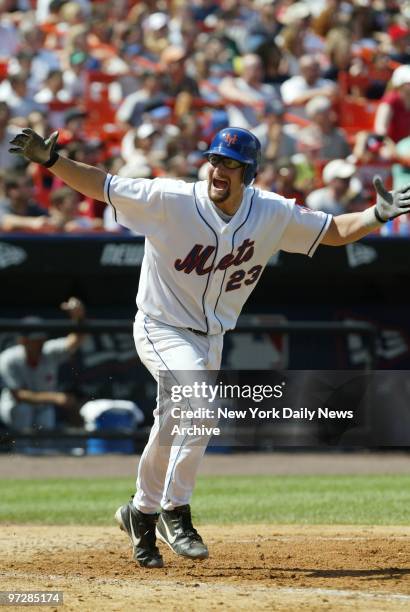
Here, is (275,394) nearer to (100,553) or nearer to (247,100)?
(100,553)

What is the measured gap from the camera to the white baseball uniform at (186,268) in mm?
5578

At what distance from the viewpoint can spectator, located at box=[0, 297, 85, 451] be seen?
10.2m

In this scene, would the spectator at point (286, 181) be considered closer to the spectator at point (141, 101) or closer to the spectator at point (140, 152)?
the spectator at point (140, 152)

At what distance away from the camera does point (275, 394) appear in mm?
8508

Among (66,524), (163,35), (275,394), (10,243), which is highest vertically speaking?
(163,35)

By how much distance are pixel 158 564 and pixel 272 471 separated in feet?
15.3

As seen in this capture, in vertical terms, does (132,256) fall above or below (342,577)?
above

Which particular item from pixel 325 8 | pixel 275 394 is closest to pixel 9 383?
pixel 275 394

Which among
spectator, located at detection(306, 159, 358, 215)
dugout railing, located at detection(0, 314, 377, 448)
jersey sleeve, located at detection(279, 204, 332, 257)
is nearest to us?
jersey sleeve, located at detection(279, 204, 332, 257)

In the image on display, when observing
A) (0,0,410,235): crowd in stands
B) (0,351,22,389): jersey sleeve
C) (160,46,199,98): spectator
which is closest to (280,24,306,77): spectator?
(0,0,410,235): crowd in stands

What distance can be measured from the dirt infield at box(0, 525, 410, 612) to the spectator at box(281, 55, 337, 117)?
7758 millimetres

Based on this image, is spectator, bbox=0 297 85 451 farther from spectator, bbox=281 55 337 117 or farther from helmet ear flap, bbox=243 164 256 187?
spectator, bbox=281 55 337 117

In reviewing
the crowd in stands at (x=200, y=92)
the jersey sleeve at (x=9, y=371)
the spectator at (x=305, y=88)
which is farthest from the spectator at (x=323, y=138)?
the jersey sleeve at (x=9, y=371)

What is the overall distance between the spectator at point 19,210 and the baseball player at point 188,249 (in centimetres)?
523
